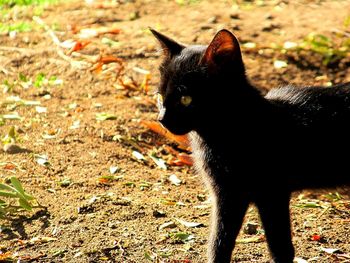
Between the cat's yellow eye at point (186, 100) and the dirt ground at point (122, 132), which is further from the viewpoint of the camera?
the dirt ground at point (122, 132)

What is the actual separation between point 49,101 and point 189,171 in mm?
1518

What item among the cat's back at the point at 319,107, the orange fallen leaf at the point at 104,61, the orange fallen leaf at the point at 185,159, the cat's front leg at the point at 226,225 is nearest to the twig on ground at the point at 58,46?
the orange fallen leaf at the point at 104,61

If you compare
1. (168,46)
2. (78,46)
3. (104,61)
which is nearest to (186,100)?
(168,46)

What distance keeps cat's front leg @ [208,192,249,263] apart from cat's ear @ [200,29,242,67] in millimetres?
773

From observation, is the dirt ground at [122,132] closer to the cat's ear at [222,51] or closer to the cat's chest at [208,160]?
the cat's chest at [208,160]

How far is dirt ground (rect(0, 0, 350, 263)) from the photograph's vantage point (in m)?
4.64

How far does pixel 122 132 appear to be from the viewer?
6.14 m

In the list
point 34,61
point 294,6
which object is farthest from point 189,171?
point 294,6

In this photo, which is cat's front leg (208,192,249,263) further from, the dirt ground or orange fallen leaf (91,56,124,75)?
orange fallen leaf (91,56,124,75)

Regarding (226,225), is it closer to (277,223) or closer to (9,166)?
(277,223)

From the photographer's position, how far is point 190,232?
15.7ft

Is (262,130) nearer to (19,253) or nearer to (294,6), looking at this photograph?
(19,253)

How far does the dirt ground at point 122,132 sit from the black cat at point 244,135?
35 centimetres

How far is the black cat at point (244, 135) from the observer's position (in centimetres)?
412
